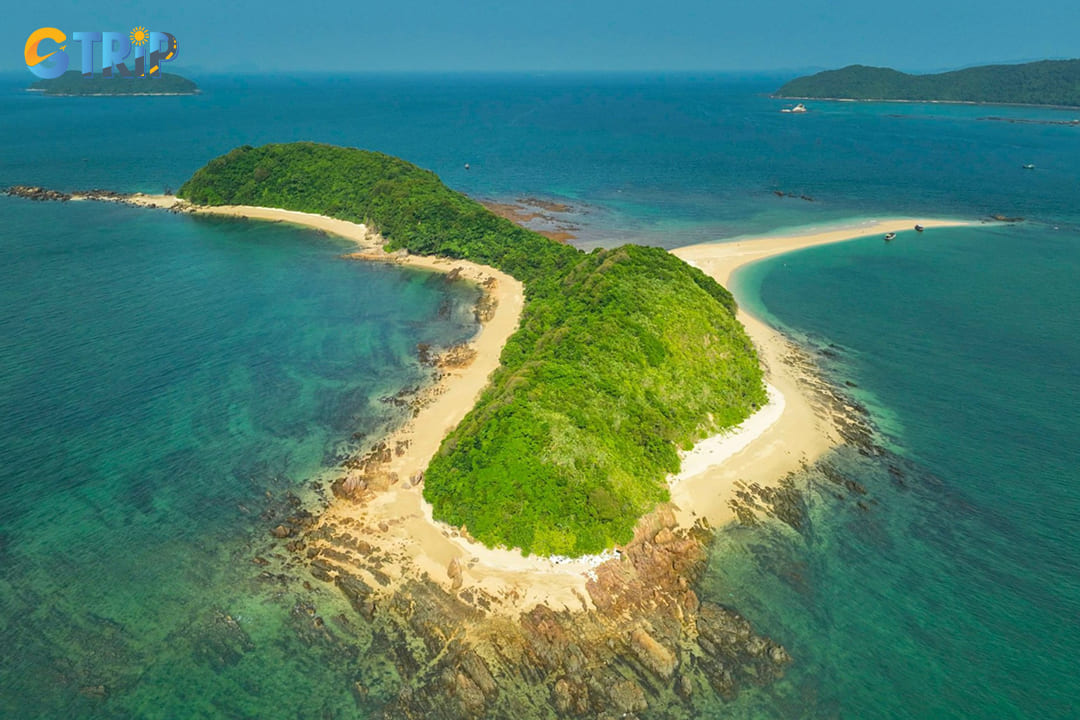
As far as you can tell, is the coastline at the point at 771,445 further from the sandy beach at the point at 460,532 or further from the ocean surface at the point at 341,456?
the ocean surface at the point at 341,456

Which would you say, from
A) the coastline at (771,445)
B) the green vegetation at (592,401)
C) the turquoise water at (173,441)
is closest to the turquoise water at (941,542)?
the coastline at (771,445)

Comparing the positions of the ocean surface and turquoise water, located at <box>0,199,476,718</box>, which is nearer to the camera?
turquoise water, located at <box>0,199,476,718</box>

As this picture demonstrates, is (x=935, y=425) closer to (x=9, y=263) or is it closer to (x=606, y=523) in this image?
(x=606, y=523)

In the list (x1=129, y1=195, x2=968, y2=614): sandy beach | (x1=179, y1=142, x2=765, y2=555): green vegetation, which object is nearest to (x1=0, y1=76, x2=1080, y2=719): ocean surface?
(x1=129, y1=195, x2=968, y2=614): sandy beach

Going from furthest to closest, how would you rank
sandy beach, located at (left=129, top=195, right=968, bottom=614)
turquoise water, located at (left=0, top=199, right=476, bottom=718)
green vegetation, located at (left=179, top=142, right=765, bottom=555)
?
green vegetation, located at (left=179, top=142, right=765, bottom=555) → sandy beach, located at (left=129, top=195, right=968, bottom=614) → turquoise water, located at (left=0, top=199, right=476, bottom=718)

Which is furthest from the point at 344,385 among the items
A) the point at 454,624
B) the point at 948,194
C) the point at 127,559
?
the point at 948,194

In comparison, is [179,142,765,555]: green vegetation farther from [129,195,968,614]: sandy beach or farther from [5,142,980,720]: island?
[129,195,968,614]: sandy beach

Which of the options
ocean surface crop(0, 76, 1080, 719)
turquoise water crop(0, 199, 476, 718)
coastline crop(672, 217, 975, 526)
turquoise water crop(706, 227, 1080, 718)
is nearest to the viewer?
turquoise water crop(0, 199, 476, 718)

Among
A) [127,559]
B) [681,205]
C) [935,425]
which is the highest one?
[681,205]
